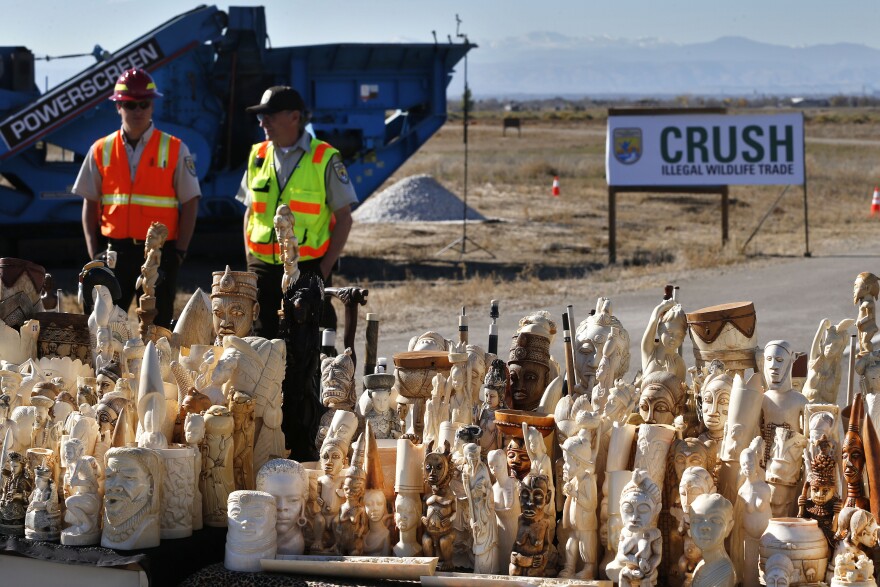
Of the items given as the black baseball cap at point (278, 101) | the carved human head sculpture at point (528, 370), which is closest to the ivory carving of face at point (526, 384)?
the carved human head sculpture at point (528, 370)

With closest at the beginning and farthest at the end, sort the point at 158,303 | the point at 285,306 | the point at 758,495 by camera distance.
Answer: the point at 758,495 < the point at 285,306 < the point at 158,303

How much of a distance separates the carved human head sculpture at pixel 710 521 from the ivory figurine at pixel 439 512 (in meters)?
0.74

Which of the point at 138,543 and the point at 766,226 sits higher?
the point at 766,226

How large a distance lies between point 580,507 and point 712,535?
41 cm

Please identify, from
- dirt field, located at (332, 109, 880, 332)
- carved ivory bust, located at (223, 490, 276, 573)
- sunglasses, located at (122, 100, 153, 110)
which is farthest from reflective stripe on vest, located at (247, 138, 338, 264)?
dirt field, located at (332, 109, 880, 332)

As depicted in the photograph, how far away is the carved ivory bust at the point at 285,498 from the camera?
3.70 metres

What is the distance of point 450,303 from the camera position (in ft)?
38.1

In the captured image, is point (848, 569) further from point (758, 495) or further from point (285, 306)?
point (285, 306)

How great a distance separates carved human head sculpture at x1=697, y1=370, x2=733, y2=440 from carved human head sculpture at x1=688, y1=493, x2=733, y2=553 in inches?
20.3

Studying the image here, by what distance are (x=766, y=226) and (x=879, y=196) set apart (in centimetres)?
263

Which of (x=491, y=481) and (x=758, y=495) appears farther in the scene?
(x=491, y=481)

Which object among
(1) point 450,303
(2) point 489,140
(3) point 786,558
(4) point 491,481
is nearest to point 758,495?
(3) point 786,558

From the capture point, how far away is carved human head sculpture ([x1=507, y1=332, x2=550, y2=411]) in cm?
427

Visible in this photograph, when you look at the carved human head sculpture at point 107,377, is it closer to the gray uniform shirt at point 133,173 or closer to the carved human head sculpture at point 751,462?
the gray uniform shirt at point 133,173
